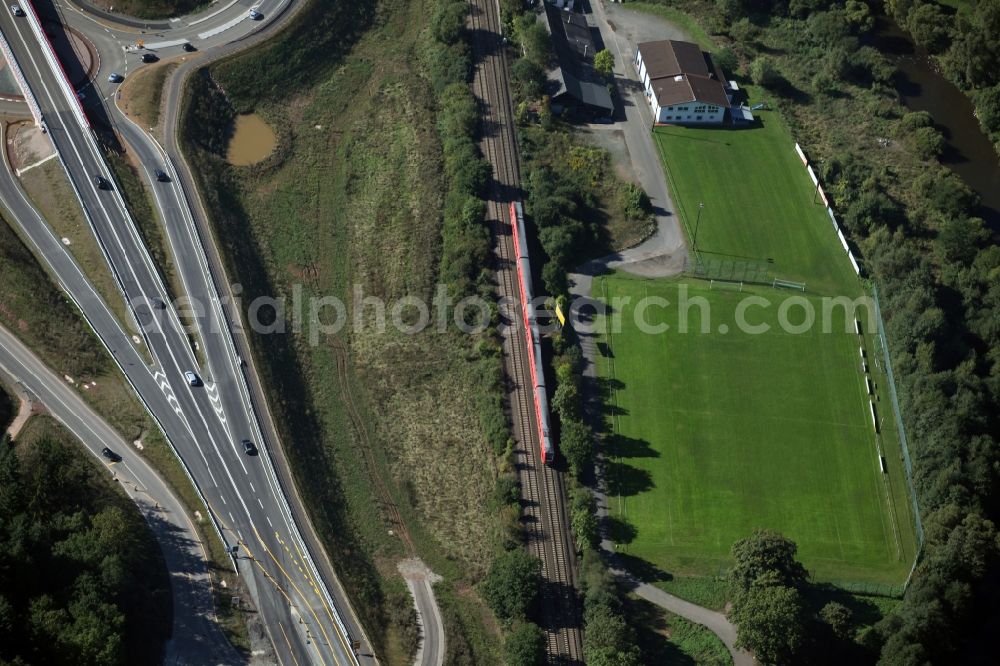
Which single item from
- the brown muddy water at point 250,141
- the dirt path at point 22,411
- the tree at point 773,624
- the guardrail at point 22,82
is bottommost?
the tree at point 773,624

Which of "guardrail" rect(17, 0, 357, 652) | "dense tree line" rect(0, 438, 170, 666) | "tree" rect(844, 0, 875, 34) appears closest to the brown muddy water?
"guardrail" rect(17, 0, 357, 652)

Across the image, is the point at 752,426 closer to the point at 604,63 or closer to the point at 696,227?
the point at 696,227

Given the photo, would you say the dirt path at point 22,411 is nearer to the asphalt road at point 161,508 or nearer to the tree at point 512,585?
the asphalt road at point 161,508

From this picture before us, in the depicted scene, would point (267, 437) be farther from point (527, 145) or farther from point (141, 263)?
point (527, 145)

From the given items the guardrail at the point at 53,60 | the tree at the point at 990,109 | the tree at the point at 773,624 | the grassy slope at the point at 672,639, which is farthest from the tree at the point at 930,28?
the guardrail at the point at 53,60

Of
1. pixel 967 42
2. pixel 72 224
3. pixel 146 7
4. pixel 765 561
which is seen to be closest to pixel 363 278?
pixel 72 224

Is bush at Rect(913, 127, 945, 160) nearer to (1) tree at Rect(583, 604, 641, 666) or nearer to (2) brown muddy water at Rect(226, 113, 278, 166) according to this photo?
(1) tree at Rect(583, 604, 641, 666)
